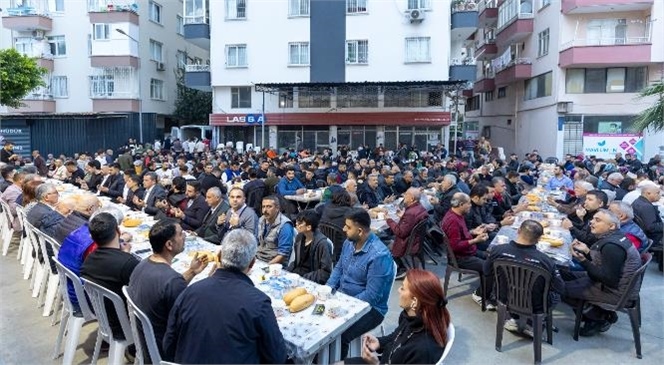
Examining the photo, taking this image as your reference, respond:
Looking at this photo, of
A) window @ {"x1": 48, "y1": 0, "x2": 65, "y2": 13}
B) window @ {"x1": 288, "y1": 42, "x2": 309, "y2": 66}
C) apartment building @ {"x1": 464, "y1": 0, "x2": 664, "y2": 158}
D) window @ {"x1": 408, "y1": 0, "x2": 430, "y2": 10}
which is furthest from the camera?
window @ {"x1": 48, "y1": 0, "x2": 65, "y2": 13}

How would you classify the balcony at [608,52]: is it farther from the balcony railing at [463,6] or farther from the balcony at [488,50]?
the balcony at [488,50]

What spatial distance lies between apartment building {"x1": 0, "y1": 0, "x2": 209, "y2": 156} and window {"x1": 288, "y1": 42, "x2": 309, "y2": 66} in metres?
9.58

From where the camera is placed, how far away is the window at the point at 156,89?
29.7 m

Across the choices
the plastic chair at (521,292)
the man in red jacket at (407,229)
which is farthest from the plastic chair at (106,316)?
the man in red jacket at (407,229)

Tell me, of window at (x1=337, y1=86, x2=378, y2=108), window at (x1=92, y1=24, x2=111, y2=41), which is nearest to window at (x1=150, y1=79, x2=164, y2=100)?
window at (x1=92, y1=24, x2=111, y2=41)

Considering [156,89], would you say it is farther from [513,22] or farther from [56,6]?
[513,22]

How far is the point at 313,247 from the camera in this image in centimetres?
530

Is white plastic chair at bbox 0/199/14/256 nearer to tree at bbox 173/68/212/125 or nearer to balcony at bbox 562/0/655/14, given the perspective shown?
tree at bbox 173/68/212/125

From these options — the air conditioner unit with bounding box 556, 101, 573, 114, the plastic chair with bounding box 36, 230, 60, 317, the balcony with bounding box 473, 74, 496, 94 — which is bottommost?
the plastic chair with bounding box 36, 230, 60, 317

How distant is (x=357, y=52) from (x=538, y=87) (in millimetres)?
10861

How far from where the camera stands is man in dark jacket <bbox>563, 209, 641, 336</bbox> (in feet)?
16.1

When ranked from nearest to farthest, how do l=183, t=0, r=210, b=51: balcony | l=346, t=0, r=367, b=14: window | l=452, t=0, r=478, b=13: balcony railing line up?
l=452, t=0, r=478, b=13: balcony railing
l=346, t=0, r=367, b=14: window
l=183, t=0, r=210, b=51: balcony

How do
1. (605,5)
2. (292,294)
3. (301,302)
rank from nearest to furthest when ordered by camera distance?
(301,302) < (292,294) < (605,5)

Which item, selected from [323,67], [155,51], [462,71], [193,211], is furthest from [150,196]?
[155,51]
